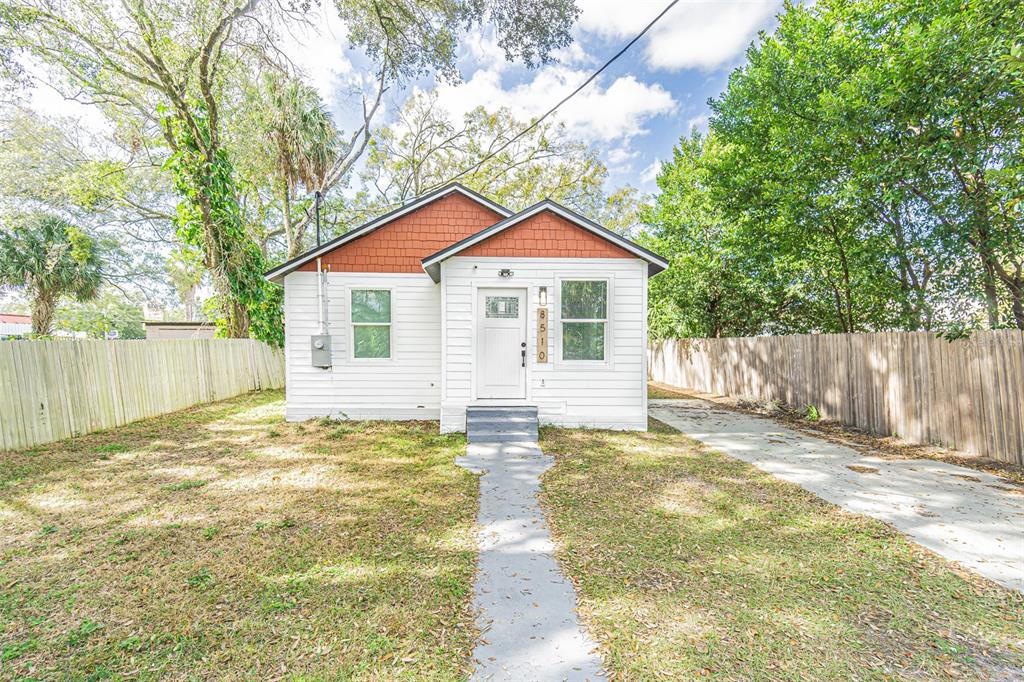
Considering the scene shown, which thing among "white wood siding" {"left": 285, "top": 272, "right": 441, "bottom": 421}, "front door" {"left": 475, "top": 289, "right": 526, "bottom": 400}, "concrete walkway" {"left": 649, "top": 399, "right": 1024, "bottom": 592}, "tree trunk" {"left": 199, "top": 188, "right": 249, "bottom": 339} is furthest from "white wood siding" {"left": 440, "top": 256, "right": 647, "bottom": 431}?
"tree trunk" {"left": 199, "top": 188, "right": 249, "bottom": 339}

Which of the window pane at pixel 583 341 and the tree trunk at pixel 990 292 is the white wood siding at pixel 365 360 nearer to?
the window pane at pixel 583 341

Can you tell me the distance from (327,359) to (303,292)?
1.52 metres

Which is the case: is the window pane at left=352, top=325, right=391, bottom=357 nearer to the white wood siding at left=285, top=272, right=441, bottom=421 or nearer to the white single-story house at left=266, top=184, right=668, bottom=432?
the white wood siding at left=285, top=272, right=441, bottom=421

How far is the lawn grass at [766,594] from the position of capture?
2322mm

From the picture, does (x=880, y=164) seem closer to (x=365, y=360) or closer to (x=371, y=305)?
(x=371, y=305)

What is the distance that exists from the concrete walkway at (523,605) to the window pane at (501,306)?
3739mm

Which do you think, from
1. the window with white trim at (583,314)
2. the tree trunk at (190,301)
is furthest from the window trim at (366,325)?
the tree trunk at (190,301)

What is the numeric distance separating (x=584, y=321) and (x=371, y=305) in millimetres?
4477

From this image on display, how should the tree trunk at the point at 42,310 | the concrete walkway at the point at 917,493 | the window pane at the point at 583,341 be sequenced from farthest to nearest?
the tree trunk at the point at 42,310, the window pane at the point at 583,341, the concrete walkway at the point at 917,493

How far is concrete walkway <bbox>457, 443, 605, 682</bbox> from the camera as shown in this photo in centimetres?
230

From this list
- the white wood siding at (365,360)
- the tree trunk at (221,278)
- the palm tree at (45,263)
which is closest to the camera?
the white wood siding at (365,360)

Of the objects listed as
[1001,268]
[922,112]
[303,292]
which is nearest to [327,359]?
[303,292]

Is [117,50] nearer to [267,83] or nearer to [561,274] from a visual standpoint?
[267,83]

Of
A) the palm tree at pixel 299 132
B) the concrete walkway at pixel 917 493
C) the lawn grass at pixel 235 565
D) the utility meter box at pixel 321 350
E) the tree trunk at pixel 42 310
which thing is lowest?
the concrete walkway at pixel 917 493
